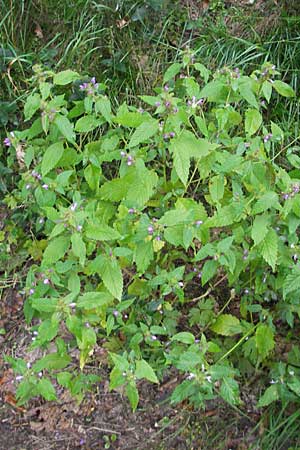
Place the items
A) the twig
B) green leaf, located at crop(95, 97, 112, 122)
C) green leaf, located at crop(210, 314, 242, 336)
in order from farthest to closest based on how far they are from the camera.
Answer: the twig → green leaf, located at crop(210, 314, 242, 336) → green leaf, located at crop(95, 97, 112, 122)

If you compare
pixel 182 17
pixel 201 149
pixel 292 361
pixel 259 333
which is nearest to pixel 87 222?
pixel 201 149

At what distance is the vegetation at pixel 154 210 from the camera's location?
2.12 m

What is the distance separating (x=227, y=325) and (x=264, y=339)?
0.21 meters

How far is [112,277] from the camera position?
2084 mm

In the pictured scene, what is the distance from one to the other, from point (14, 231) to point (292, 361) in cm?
162

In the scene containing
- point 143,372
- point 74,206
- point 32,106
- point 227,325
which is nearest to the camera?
point 74,206

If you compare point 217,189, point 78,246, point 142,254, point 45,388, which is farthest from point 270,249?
point 45,388

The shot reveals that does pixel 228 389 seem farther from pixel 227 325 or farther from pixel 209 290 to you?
pixel 209 290

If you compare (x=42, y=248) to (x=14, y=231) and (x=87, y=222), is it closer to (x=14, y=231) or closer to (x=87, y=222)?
(x=14, y=231)

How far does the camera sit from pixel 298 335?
8.96 feet

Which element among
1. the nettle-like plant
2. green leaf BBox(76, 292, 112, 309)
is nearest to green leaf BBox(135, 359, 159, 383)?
the nettle-like plant

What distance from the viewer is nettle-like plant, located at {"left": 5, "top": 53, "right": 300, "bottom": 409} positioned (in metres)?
2.08

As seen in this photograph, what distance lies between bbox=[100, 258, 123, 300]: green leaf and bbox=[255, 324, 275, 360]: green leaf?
28.1 inches

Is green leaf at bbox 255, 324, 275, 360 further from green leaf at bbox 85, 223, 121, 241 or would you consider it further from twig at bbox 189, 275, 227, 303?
green leaf at bbox 85, 223, 121, 241
